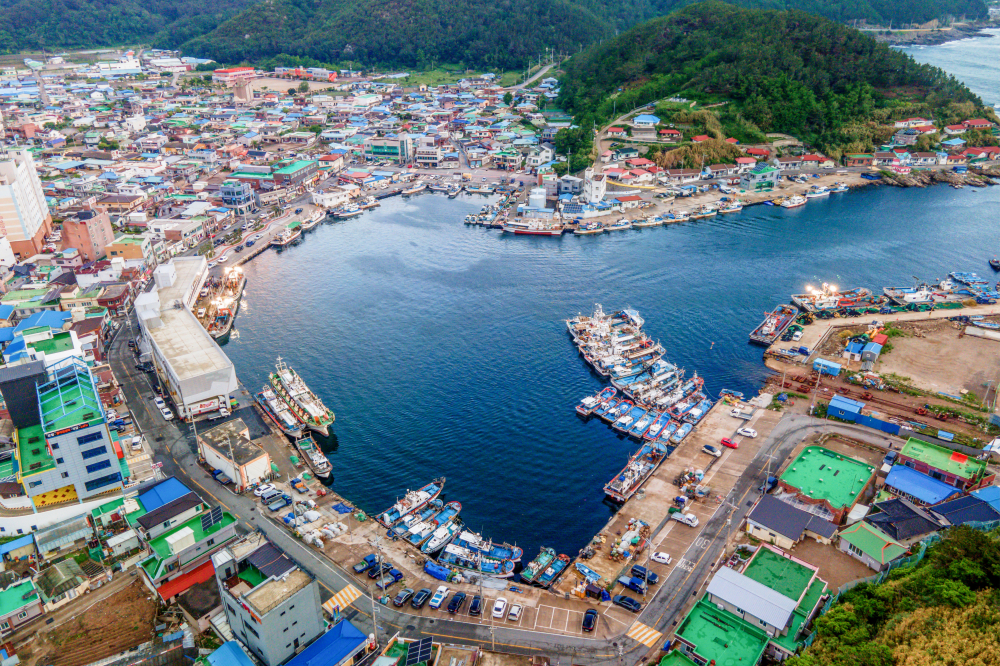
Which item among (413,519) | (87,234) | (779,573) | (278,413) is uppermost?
(87,234)

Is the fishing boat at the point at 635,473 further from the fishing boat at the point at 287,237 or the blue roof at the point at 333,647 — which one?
the fishing boat at the point at 287,237

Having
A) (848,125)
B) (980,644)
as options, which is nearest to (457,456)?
(980,644)

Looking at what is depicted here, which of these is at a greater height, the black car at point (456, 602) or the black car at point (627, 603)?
the black car at point (627, 603)

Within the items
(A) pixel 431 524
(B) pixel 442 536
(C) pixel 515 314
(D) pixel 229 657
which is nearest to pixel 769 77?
(C) pixel 515 314

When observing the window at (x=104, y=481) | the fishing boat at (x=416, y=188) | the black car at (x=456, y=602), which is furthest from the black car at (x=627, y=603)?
the fishing boat at (x=416, y=188)

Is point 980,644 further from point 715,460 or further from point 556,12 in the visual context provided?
point 556,12

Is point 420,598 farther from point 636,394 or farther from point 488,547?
point 636,394

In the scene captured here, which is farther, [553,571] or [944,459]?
[944,459]
